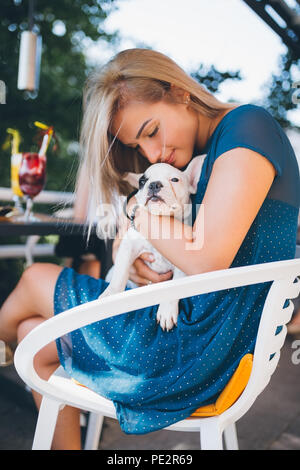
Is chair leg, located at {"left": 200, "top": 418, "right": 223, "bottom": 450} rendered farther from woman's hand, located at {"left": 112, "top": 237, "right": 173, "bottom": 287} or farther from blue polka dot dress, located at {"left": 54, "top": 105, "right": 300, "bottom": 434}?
woman's hand, located at {"left": 112, "top": 237, "right": 173, "bottom": 287}

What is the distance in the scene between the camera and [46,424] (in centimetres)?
73

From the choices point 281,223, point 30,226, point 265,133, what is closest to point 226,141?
point 265,133

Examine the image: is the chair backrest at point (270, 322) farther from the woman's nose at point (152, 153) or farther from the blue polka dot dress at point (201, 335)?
the woman's nose at point (152, 153)

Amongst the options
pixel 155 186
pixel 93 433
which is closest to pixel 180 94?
pixel 155 186

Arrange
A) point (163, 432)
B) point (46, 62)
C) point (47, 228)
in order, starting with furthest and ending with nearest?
point (46, 62), point (163, 432), point (47, 228)

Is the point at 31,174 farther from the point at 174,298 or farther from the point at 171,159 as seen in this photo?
the point at 174,298

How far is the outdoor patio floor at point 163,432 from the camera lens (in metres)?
1.31

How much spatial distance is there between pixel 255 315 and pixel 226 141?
325 millimetres

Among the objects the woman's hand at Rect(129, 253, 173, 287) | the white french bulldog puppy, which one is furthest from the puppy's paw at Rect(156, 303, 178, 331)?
the woman's hand at Rect(129, 253, 173, 287)

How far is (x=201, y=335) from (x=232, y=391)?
0.36 feet

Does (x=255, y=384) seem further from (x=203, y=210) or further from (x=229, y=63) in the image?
(x=229, y=63)

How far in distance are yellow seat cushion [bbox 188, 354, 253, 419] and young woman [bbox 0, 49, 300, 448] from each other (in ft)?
0.05

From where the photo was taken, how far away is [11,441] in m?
1.26

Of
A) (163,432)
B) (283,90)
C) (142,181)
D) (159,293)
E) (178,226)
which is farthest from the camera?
(163,432)
